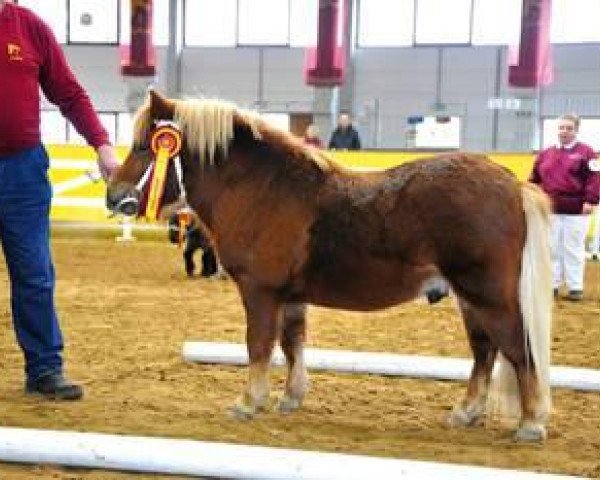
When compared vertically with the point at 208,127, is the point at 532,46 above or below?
above

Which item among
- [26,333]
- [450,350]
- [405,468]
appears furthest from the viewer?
[450,350]

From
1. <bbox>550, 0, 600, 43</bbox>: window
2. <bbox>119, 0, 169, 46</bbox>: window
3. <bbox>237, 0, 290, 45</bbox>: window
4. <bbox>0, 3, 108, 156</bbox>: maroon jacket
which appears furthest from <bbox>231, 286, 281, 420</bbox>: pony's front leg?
<bbox>237, 0, 290, 45</bbox>: window

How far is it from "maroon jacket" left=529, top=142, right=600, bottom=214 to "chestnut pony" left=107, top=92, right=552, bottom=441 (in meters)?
5.44

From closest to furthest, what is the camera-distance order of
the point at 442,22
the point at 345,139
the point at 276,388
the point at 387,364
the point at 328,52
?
the point at 276,388
the point at 387,364
the point at 345,139
the point at 328,52
the point at 442,22

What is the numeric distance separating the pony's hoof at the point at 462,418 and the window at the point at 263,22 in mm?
24504

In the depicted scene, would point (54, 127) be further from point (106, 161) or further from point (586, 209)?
point (106, 161)

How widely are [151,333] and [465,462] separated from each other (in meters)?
3.77

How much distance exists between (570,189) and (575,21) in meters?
17.7

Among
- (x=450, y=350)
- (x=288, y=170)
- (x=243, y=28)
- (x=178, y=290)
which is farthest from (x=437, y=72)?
(x=288, y=170)

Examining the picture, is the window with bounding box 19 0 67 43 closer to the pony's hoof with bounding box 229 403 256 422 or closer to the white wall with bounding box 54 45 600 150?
the white wall with bounding box 54 45 600 150

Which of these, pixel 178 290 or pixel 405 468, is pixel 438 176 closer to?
pixel 405 468

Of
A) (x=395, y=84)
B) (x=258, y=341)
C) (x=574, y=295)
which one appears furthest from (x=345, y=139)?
(x=258, y=341)

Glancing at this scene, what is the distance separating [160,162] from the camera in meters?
4.56

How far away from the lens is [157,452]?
3578mm
